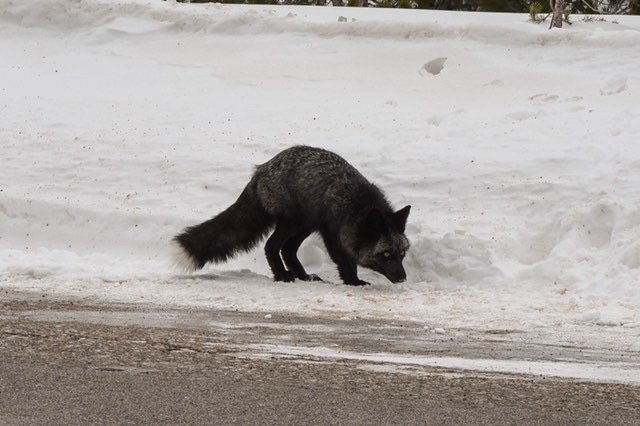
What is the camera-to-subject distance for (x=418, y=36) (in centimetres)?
2478

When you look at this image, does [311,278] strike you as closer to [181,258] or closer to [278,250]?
[278,250]

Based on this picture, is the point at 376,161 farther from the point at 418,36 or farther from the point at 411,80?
the point at 418,36

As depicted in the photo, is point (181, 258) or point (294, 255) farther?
point (294, 255)

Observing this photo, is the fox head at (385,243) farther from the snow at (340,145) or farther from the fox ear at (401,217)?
the snow at (340,145)

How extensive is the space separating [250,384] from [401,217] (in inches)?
276

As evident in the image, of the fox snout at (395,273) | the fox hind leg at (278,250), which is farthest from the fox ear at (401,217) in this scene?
the fox hind leg at (278,250)

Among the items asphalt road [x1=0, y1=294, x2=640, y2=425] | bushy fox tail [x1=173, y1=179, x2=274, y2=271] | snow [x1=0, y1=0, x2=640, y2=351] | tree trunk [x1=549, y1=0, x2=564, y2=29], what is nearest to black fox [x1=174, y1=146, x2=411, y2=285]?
bushy fox tail [x1=173, y1=179, x2=274, y2=271]

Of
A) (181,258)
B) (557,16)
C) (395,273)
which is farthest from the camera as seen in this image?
(557,16)

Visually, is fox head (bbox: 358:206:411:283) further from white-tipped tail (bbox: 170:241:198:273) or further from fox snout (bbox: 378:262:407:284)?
white-tipped tail (bbox: 170:241:198:273)

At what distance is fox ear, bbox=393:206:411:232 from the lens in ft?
44.8

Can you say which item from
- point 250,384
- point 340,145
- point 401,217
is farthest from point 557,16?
point 250,384

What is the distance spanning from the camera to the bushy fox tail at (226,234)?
45.2ft

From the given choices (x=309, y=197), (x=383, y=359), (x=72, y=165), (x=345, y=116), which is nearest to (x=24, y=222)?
(x=72, y=165)

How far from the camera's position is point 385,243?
13594 millimetres
